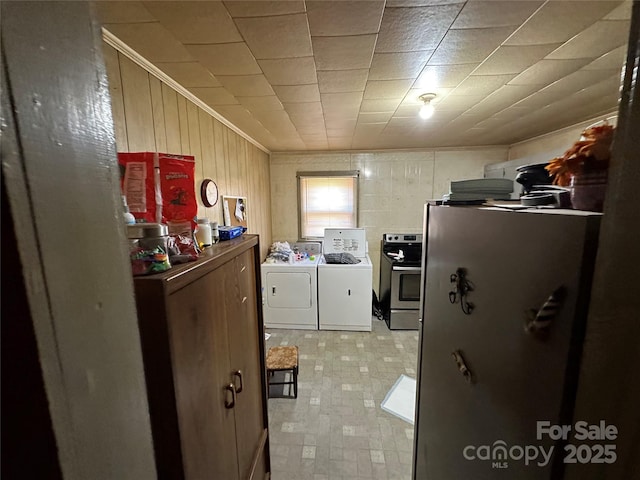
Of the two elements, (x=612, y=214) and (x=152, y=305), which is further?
(x=152, y=305)

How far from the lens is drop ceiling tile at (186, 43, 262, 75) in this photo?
1238mm

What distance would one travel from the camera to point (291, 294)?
344 centimetres

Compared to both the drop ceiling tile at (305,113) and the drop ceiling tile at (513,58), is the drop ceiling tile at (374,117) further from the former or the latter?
the drop ceiling tile at (513,58)

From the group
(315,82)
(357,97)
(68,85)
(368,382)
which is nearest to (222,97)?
(315,82)

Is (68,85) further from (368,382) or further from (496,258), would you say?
(368,382)

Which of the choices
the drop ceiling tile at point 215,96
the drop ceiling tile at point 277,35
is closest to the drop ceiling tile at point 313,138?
the drop ceiling tile at point 215,96

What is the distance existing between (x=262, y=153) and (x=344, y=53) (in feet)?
8.40

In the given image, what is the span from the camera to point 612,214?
343 mm

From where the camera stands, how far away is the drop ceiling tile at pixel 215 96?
1.71 m

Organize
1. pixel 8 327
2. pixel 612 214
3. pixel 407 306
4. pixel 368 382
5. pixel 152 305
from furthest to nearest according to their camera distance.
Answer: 1. pixel 407 306
2. pixel 368 382
3. pixel 152 305
4. pixel 612 214
5. pixel 8 327

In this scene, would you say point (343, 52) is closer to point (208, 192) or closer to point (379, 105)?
point (379, 105)

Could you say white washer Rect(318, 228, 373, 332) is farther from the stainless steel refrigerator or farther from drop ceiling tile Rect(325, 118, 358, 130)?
the stainless steel refrigerator

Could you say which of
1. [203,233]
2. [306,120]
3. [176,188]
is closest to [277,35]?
[176,188]

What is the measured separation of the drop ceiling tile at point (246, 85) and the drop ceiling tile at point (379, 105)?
0.73 meters
